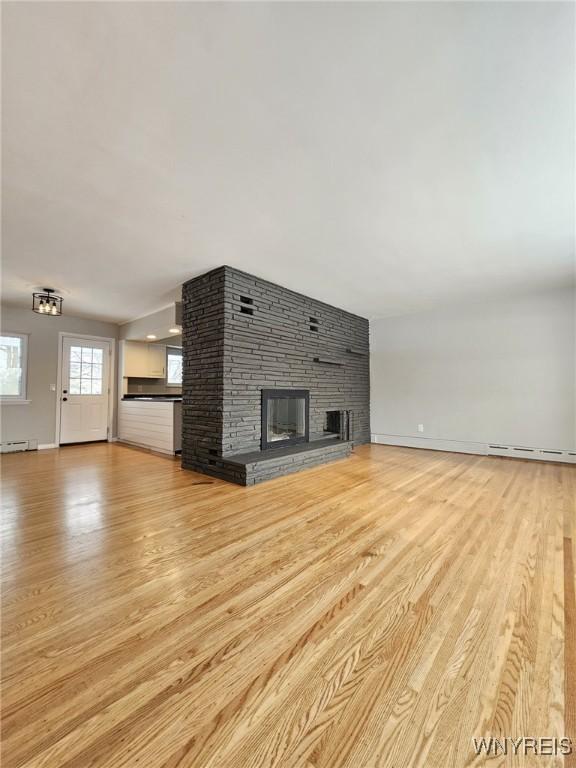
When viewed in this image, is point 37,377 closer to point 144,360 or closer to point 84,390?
point 84,390

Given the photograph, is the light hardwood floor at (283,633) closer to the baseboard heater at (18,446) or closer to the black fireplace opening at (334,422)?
the black fireplace opening at (334,422)

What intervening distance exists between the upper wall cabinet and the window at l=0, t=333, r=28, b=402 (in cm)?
163

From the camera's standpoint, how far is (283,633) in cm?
132

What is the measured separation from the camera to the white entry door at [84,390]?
602cm

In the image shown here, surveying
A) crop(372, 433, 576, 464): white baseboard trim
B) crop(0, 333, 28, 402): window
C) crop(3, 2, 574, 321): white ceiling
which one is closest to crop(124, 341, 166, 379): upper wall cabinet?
crop(0, 333, 28, 402): window

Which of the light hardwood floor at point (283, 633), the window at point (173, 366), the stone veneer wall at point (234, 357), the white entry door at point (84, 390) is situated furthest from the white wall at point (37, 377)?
the light hardwood floor at point (283, 633)

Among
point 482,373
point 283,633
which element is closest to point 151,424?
point 283,633

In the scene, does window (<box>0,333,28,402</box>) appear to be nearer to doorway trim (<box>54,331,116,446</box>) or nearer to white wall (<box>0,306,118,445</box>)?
white wall (<box>0,306,118,445</box>)

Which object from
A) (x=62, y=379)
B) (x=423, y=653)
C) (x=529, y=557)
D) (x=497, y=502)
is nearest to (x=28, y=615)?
(x=423, y=653)

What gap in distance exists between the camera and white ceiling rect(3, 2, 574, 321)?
1.31 m

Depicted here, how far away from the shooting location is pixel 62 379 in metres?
5.97

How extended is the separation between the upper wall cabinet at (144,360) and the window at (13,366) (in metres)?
1.63

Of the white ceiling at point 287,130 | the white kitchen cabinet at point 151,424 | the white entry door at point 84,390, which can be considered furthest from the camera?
the white entry door at point 84,390

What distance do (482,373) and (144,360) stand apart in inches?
253
